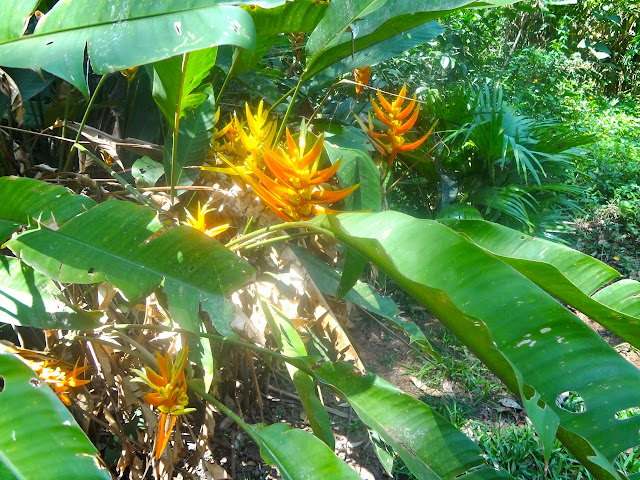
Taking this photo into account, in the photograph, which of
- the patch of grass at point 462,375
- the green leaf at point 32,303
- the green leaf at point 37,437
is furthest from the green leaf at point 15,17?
the patch of grass at point 462,375

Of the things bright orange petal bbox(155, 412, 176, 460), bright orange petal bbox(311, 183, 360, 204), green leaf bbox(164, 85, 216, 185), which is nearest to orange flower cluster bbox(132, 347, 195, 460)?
bright orange petal bbox(155, 412, 176, 460)

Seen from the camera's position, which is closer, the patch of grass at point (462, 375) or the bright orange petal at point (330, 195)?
the bright orange petal at point (330, 195)

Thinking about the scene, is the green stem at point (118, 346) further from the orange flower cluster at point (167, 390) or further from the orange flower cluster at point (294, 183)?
the orange flower cluster at point (294, 183)

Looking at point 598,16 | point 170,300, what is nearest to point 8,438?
point 170,300

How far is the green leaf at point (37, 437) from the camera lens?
0.61 metres

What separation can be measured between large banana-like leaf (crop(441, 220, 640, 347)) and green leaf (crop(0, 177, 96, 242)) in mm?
737

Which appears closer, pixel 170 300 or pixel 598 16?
pixel 170 300

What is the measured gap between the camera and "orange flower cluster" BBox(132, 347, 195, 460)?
953mm

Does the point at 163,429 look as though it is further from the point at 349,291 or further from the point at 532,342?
the point at 532,342

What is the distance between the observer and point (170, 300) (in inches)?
35.6

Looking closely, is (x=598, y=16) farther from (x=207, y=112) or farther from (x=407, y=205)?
(x=207, y=112)

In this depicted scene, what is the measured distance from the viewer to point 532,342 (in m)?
0.69

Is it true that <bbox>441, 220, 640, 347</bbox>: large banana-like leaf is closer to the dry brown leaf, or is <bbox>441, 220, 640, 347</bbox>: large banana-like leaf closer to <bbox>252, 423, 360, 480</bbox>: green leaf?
<bbox>252, 423, 360, 480</bbox>: green leaf

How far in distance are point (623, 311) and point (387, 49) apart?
997mm
